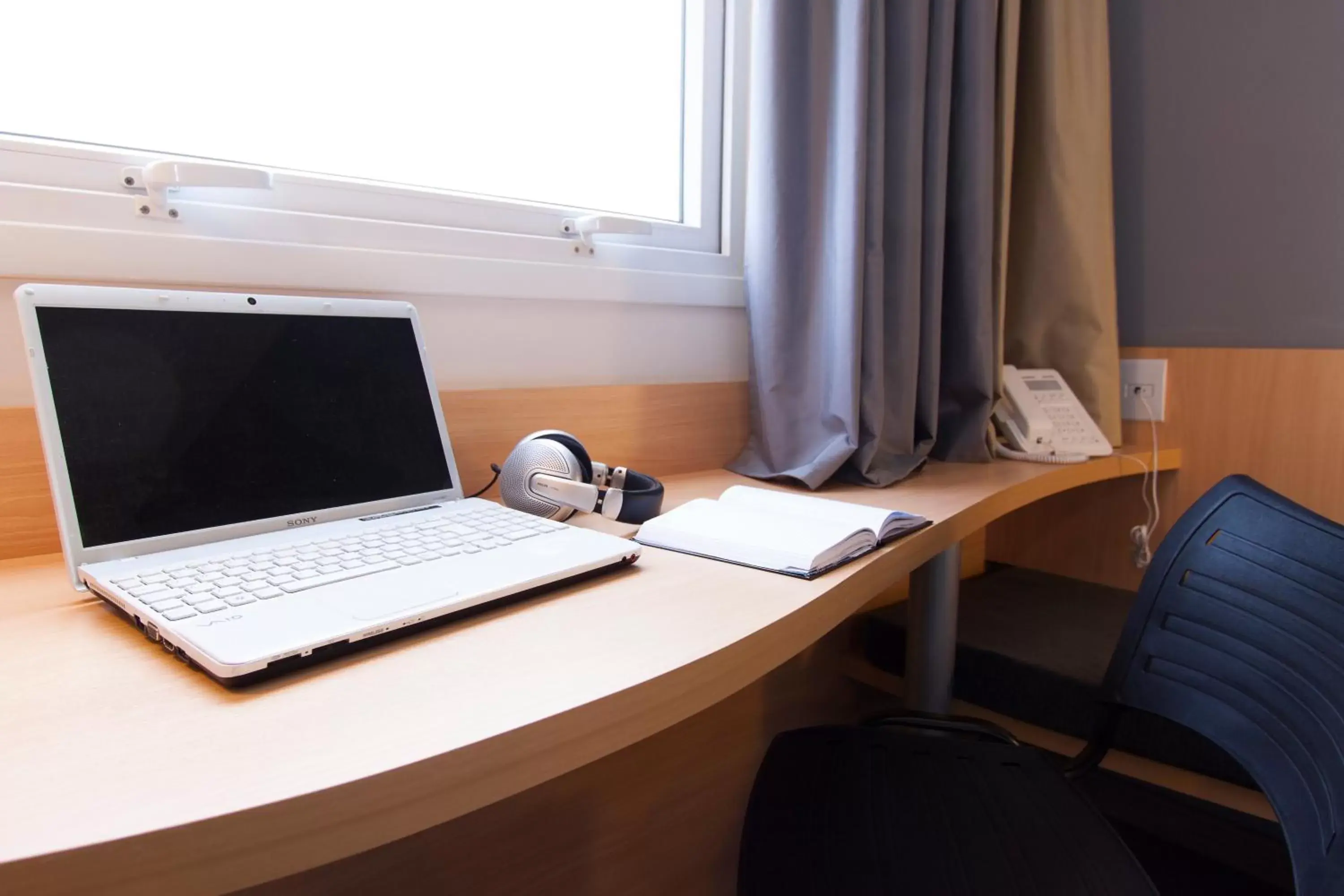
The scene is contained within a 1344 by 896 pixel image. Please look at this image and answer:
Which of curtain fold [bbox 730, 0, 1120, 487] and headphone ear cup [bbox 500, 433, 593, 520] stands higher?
curtain fold [bbox 730, 0, 1120, 487]

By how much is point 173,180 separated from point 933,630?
109 cm

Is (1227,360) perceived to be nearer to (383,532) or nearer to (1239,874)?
(1239,874)

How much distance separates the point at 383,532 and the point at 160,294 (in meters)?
0.28

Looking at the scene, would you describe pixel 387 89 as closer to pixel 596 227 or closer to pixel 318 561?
pixel 596 227

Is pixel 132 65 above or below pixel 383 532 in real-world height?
above

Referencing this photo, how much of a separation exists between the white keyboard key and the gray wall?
160 cm

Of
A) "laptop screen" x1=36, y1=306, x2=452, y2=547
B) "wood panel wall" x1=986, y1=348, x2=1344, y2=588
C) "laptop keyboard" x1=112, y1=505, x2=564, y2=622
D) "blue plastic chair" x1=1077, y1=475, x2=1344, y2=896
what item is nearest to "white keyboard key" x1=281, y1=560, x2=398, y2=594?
"laptop keyboard" x1=112, y1=505, x2=564, y2=622

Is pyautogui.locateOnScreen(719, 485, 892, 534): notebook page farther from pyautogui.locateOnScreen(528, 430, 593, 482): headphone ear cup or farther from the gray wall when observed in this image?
the gray wall

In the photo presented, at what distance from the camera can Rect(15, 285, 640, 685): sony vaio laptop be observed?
498mm

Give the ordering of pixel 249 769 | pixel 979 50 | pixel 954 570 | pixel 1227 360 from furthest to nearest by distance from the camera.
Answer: pixel 1227 360 < pixel 979 50 < pixel 954 570 < pixel 249 769

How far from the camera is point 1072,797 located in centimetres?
80

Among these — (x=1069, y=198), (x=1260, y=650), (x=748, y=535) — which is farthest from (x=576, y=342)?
(x=1069, y=198)

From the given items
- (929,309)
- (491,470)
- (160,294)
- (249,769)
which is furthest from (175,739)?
(929,309)

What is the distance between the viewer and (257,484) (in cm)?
68
